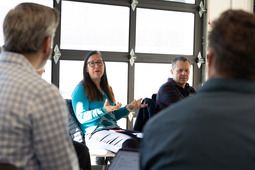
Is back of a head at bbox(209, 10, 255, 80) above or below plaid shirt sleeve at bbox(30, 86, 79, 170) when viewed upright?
above

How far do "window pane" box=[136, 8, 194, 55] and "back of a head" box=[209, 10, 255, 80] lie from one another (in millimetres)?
3201

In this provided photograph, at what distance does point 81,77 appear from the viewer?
3.84m

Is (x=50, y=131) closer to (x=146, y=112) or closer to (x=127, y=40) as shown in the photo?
(x=146, y=112)

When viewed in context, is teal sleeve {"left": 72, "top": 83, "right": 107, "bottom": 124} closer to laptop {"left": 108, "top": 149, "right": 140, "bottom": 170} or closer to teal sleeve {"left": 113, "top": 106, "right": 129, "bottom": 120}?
teal sleeve {"left": 113, "top": 106, "right": 129, "bottom": 120}

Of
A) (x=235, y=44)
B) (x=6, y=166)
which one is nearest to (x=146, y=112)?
(x=6, y=166)

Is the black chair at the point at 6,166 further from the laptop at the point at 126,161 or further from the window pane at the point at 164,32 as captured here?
the window pane at the point at 164,32

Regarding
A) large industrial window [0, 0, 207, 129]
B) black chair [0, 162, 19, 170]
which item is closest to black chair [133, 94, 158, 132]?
large industrial window [0, 0, 207, 129]

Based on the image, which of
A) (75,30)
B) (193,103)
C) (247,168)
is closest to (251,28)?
(193,103)

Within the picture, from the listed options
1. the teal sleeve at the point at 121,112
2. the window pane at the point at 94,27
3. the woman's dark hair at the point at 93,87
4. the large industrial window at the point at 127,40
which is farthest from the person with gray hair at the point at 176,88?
the window pane at the point at 94,27

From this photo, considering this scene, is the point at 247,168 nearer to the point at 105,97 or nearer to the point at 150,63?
the point at 105,97

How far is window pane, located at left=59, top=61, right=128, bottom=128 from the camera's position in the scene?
373 cm

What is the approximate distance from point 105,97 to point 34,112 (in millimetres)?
2141

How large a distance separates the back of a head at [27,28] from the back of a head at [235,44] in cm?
65

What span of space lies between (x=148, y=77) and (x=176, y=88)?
78 cm
